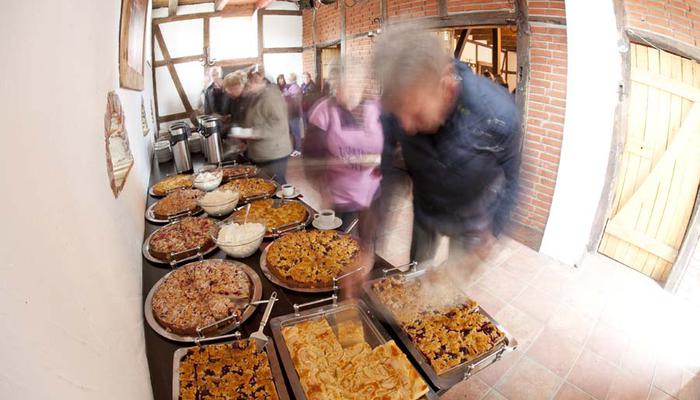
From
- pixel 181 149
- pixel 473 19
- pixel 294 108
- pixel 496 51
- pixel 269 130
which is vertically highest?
pixel 473 19

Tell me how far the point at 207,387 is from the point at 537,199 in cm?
346

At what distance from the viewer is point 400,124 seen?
171 centimetres

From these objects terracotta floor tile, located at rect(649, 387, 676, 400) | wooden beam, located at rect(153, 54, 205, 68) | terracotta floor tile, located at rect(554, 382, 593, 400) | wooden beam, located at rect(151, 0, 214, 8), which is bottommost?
terracotta floor tile, located at rect(649, 387, 676, 400)

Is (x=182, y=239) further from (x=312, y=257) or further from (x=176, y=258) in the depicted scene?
(x=312, y=257)

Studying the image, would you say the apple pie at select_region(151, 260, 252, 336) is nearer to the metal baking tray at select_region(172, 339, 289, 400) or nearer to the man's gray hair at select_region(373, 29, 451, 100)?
the metal baking tray at select_region(172, 339, 289, 400)

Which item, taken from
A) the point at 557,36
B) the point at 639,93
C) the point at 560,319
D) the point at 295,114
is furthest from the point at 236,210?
the point at 639,93

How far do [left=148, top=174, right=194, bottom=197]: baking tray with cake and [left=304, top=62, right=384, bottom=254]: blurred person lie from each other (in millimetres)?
1061

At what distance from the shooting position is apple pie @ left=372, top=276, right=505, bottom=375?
1220 millimetres

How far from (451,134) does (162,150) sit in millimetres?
3040

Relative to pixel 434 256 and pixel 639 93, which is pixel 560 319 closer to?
pixel 434 256

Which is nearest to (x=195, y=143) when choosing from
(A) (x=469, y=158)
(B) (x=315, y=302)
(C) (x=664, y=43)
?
(B) (x=315, y=302)

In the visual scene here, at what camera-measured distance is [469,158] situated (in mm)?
1604

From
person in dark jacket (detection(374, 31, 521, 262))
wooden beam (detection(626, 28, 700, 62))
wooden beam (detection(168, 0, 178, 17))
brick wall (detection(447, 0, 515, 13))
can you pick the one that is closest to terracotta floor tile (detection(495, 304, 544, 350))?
person in dark jacket (detection(374, 31, 521, 262))

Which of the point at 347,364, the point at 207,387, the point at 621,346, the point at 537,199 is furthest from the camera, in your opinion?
the point at 537,199
